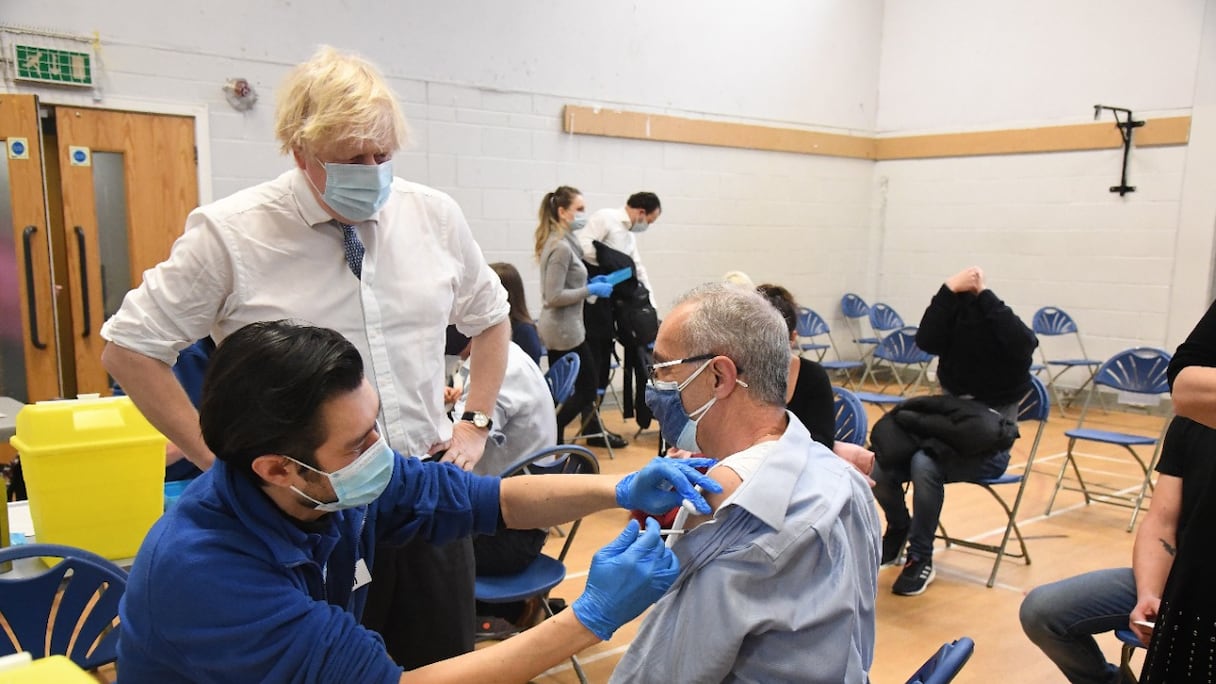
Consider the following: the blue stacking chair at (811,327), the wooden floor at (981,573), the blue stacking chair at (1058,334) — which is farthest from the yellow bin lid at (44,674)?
the blue stacking chair at (1058,334)

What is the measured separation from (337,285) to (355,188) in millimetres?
166

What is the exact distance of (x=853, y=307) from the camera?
8.36 m

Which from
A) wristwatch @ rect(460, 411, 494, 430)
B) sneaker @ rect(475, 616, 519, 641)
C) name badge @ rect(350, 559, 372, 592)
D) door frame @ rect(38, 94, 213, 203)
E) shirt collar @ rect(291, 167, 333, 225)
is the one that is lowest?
sneaker @ rect(475, 616, 519, 641)

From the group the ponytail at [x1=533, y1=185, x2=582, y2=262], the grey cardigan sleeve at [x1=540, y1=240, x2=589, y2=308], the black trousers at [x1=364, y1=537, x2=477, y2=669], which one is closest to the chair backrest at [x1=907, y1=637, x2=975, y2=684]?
the black trousers at [x1=364, y1=537, x2=477, y2=669]

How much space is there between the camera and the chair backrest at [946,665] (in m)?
1.19

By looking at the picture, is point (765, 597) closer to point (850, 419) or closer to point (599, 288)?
point (850, 419)

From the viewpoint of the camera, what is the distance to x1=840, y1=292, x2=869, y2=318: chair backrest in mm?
8344

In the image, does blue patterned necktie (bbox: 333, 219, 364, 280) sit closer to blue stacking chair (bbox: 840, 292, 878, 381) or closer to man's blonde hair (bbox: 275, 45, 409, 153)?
man's blonde hair (bbox: 275, 45, 409, 153)

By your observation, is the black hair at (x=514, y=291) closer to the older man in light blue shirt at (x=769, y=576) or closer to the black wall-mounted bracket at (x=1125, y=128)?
the older man in light blue shirt at (x=769, y=576)

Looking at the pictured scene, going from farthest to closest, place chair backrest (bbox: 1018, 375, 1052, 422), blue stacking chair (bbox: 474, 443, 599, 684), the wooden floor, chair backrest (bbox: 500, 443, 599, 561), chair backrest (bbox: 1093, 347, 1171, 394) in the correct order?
chair backrest (bbox: 1093, 347, 1171, 394), chair backrest (bbox: 1018, 375, 1052, 422), the wooden floor, chair backrest (bbox: 500, 443, 599, 561), blue stacking chair (bbox: 474, 443, 599, 684)

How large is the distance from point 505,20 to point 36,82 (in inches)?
110

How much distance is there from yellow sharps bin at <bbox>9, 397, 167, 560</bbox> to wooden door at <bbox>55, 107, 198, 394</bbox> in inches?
131

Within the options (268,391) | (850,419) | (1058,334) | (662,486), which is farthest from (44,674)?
(1058,334)

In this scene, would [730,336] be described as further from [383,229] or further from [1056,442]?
[1056,442]
